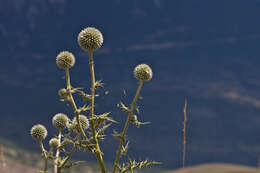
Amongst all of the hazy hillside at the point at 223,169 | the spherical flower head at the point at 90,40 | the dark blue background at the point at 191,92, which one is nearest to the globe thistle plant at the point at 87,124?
the spherical flower head at the point at 90,40

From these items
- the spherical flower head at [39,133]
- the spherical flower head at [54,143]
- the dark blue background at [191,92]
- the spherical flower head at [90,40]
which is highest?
the dark blue background at [191,92]

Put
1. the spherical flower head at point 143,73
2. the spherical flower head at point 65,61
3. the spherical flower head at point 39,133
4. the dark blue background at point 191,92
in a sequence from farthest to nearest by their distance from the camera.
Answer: the dark blue background at point 191,92, the spherical flower head at point 39,133, the spherical flower head at point 143,73, the spherical flower head at point 65,61

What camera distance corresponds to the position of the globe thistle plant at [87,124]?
11.3 feet

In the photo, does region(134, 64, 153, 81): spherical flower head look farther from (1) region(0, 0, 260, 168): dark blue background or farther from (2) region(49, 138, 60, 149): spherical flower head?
(1) region(0, 0, 260, 168): dark blue background

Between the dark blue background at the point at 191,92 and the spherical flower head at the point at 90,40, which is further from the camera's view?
the dark blue background at the point at 191,92

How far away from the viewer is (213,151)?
548 ft

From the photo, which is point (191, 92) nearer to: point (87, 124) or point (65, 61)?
point (87, 124)

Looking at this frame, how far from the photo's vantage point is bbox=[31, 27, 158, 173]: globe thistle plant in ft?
11.3

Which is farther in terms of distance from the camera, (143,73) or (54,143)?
(143,73)

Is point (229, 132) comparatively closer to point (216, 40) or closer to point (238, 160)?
point (238, 160)

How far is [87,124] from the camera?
4395 mm

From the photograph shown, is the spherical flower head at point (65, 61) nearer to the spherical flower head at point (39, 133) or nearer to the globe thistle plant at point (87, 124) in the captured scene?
the globe thistle plant at point (87, 124)

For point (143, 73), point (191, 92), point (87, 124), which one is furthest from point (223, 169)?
point (143, 73)

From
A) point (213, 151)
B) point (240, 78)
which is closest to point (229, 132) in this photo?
point (213, 151)
